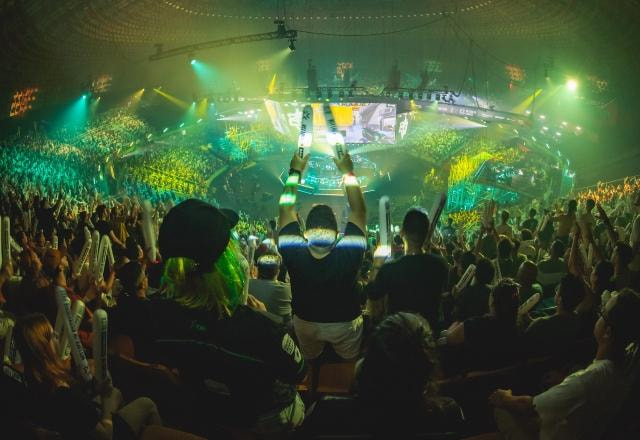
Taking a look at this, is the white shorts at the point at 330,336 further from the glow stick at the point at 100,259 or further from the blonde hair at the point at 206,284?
the glow stick at the point at 100,259

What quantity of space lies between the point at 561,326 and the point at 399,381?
1988 millimetres

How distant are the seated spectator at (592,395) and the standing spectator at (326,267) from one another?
4.26ft

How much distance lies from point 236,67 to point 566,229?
94.4 ft

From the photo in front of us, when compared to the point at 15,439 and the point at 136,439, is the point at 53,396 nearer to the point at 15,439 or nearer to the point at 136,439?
the point at 15,439

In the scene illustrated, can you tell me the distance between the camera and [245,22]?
2942cm

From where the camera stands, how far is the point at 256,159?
34281 mm

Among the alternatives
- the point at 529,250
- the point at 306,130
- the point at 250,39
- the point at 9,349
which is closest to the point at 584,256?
the point at 529,250

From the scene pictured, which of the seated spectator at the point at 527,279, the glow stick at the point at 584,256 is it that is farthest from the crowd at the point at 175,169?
the seated spectator at the point at 527,279

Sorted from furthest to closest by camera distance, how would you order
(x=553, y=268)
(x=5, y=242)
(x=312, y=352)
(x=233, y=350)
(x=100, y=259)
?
(x=553, y=268), (x=100, y=259), (x=5, y=242), (x=312, y=352), (x=233, y=350)

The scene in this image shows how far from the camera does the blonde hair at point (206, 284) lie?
7.17 feet

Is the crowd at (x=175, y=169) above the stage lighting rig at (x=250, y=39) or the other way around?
the other way around

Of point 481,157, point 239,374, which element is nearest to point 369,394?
point 239,374

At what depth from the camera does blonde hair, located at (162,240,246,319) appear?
219 centimetres

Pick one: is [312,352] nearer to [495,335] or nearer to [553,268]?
[495,335]
